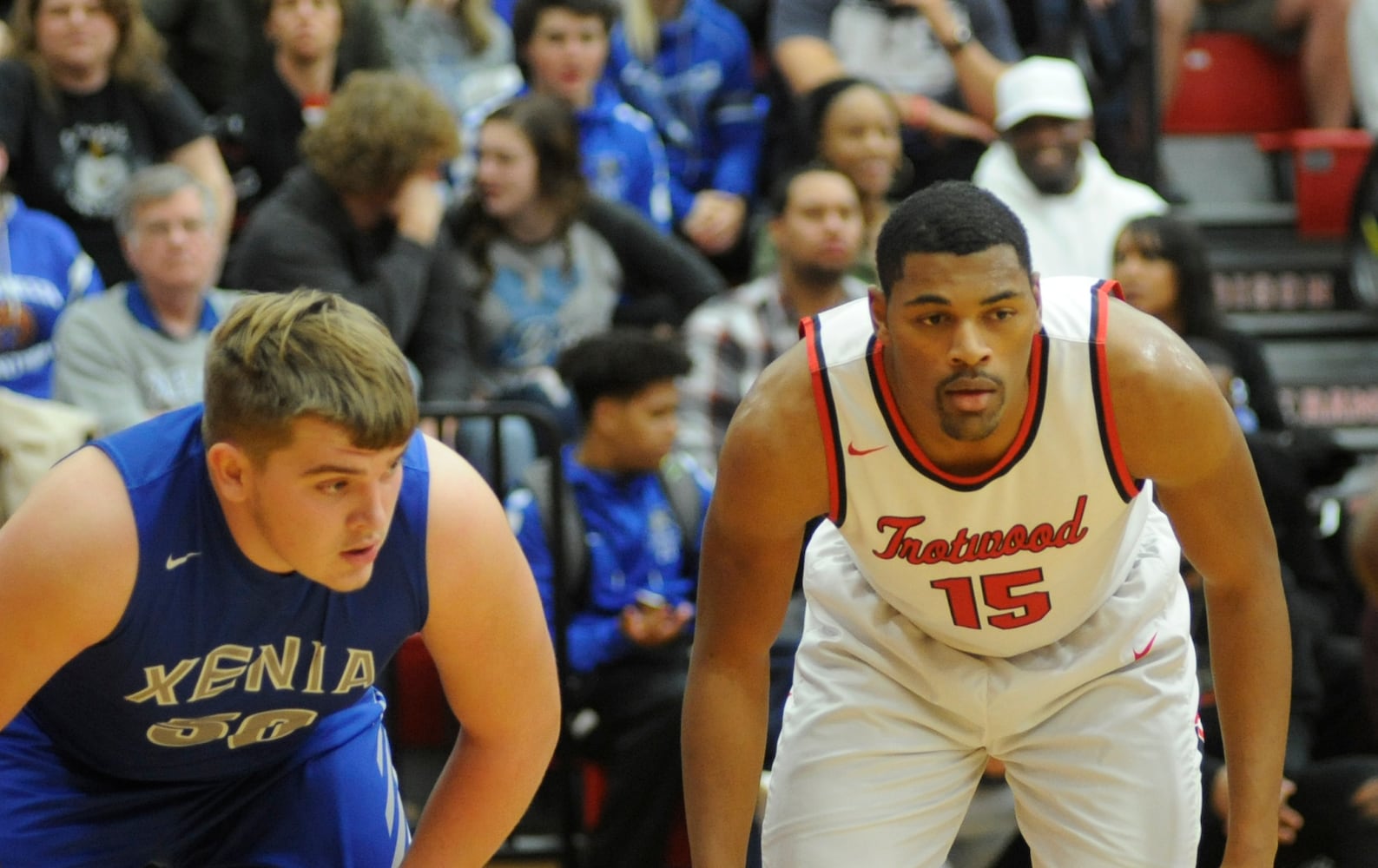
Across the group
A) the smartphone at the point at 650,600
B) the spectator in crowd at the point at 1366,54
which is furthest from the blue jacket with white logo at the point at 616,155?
the spectator in crowd at the point at 1366,54

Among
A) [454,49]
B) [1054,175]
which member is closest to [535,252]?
[454,49]

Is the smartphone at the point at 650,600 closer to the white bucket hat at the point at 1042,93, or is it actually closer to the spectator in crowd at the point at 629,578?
the spectator in crowd at the point at 629,578

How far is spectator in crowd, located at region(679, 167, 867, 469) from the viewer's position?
17.7 feet

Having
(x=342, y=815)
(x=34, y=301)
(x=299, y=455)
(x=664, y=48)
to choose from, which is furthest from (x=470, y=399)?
(x=299, y=455)

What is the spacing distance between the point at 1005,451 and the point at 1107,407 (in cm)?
18

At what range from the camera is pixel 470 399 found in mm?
5555

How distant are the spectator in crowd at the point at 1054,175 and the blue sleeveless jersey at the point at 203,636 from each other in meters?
3.53

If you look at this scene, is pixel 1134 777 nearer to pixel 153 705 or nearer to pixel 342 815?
pixel 342 815

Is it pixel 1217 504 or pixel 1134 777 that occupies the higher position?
pixel 1217 504

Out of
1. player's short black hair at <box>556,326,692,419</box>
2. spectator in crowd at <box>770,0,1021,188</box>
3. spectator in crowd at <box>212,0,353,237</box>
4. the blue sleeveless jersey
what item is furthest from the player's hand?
spectator in crowd at <box>770,0,1021,188</box>

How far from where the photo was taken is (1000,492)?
120 inches

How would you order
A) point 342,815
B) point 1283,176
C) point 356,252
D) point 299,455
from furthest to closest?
point 1283,176 → point 356,252 → point 342,815 → point 299,455

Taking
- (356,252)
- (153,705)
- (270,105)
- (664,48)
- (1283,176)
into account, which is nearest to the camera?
(153,705)

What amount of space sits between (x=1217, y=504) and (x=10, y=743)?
2.03 meters
